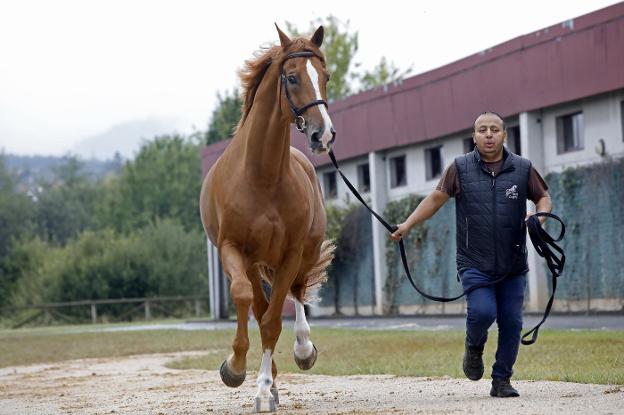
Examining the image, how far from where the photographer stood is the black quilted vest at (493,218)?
28.8ft

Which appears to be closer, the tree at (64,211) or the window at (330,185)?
the window at (330,185)

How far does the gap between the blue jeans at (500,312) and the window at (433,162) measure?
77.9 feet

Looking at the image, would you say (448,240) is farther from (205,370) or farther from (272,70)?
(272,70)

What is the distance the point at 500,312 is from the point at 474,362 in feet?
1.46

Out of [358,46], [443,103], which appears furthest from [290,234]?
[358,46]

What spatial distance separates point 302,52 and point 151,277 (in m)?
50.1

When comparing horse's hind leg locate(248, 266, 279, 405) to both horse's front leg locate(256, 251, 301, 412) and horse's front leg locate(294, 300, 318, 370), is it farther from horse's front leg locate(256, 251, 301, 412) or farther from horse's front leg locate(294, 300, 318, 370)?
horse's front leg locate(256, 251, 301, 412)

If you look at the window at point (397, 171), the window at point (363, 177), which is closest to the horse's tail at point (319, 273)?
the window at point (397, 171)

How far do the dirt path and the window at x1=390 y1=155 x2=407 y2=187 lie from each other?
66.5ft

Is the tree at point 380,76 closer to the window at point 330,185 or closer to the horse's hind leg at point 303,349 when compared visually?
the window at point 330,185

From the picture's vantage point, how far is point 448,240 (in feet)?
102

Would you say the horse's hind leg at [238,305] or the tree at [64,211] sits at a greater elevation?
the tree at [64,211]

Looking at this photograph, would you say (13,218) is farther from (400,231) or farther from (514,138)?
(400,231)

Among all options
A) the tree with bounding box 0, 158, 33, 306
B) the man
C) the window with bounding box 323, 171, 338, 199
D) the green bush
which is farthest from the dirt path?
the tree with bounding box 0, 158, 33, 306
